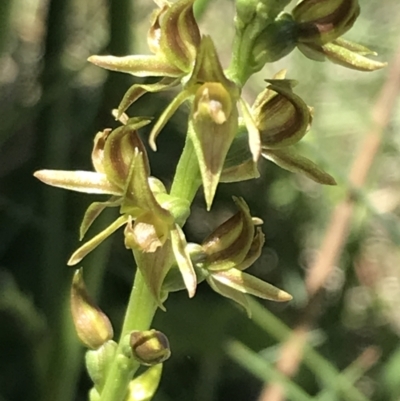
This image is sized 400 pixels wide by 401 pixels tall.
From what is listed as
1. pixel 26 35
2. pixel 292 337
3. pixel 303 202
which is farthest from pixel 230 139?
pixel 26 35

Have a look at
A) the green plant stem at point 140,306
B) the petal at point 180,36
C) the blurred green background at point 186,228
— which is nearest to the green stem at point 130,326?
the green plant stem at point 140,306

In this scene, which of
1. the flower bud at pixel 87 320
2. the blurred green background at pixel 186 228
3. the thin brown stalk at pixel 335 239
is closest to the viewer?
the flower bud at pixel 87 320

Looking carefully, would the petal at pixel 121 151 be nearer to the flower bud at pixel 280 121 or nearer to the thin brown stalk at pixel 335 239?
the flower bud at pixel 280 121

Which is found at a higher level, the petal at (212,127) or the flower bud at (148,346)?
the petal at (212,127)

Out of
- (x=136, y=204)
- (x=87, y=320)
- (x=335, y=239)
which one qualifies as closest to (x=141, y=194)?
(x=136, y=204)

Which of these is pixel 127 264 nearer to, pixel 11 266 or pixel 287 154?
pixel 11 266

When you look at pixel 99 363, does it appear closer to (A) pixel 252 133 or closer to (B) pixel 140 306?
(B) pixel 140 306
